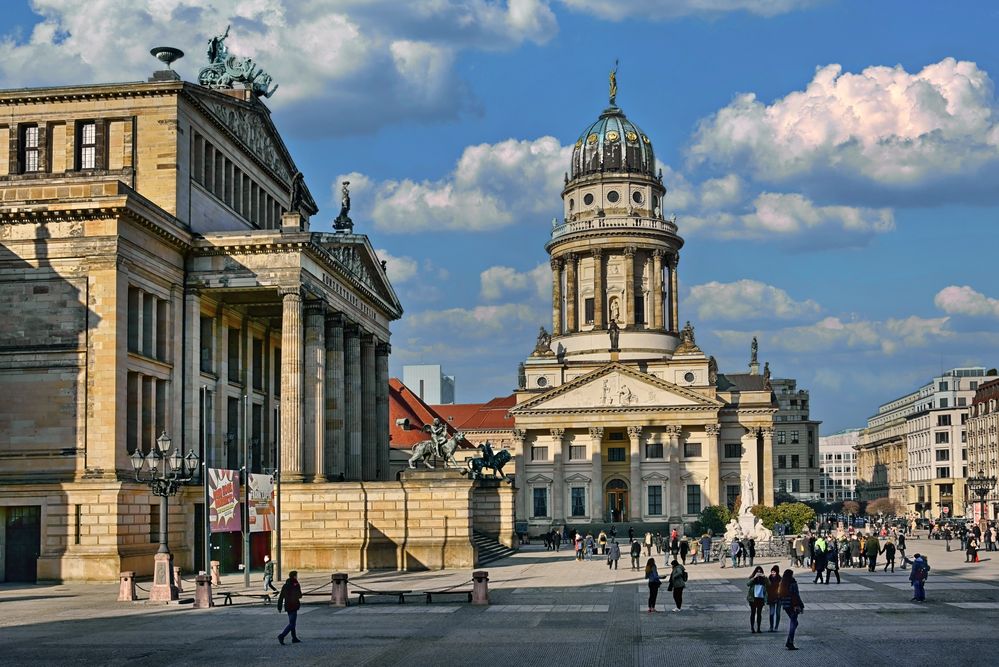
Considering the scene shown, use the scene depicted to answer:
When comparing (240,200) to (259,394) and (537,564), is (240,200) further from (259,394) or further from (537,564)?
(537,564)

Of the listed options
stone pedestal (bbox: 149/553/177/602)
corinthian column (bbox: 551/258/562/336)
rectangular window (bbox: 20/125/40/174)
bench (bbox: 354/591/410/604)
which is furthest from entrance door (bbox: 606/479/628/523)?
stone pedestal (bbox: 149/553/177/602)

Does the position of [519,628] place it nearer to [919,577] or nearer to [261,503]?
[919,577]

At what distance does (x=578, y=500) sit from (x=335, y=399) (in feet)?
236

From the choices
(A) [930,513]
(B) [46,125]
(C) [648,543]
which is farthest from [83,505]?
(A) [930,513]

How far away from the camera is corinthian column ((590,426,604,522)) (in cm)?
13575

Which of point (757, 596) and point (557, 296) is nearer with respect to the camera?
point (757, 596)

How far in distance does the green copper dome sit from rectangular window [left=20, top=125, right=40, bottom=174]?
96041 mm

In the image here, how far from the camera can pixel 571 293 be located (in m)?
151

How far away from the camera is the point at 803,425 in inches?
7382

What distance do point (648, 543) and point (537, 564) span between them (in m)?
10.2

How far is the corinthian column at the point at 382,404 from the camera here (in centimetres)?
8012

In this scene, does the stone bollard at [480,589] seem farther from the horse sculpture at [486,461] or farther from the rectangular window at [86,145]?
the rectangular window at [86,145]

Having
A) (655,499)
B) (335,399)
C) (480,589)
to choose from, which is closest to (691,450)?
(655,499)

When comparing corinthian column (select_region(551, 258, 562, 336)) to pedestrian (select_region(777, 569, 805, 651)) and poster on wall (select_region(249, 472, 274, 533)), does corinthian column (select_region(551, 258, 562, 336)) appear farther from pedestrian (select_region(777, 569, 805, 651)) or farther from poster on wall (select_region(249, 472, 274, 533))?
pedestrian (select_region(777, 569, 805, 651))
